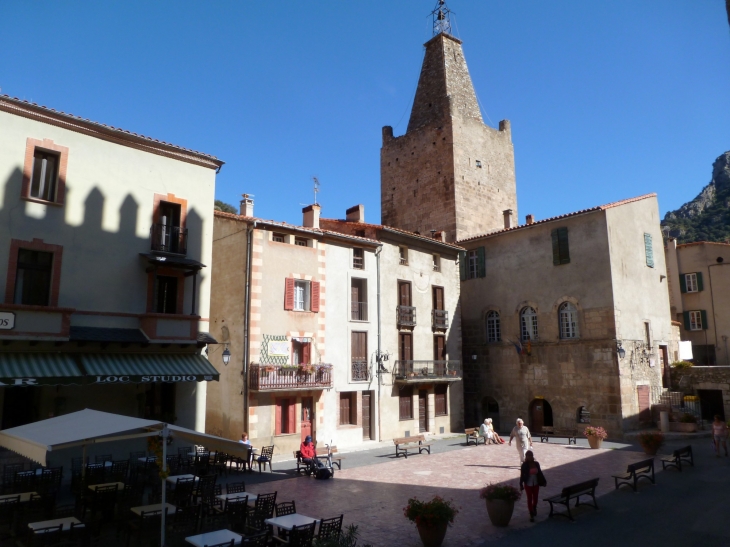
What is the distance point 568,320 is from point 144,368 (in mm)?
20321

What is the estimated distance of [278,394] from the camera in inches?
861

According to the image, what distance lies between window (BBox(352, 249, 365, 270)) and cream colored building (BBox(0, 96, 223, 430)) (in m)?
7.86

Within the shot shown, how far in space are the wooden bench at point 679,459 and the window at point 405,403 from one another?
37.9ft

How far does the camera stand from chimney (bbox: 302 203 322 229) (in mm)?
25938

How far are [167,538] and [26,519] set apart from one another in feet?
10.3

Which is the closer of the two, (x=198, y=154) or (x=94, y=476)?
(x=94, y=476)

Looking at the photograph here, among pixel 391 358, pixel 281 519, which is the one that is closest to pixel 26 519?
pixel 281 519

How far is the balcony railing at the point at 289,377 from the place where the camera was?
21047mm

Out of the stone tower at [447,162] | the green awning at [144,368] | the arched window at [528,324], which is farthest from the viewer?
the stone tower at [447,162]

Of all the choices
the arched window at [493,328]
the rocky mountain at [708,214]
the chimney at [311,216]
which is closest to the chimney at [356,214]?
the chimney at [311,216]

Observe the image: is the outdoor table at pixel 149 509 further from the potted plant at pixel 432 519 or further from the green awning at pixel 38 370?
the green awning at pixel 38 370

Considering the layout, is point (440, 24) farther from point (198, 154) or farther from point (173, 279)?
point (173, 279)

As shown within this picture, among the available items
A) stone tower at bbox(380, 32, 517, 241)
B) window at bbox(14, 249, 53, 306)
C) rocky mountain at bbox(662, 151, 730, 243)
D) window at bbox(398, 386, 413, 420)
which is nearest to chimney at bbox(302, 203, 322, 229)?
window at bbox(398, 386, 413, 420)

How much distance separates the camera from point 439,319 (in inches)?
1134
